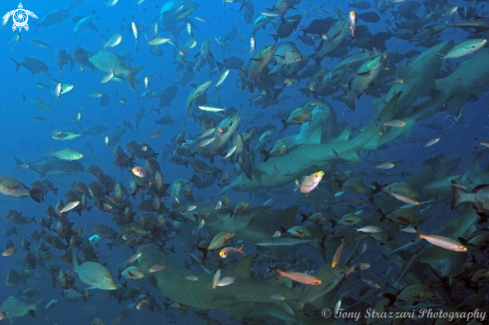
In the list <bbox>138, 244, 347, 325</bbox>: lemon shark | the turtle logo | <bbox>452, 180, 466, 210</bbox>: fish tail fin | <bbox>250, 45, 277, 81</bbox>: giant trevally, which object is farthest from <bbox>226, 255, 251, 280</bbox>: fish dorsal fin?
the turtle logo

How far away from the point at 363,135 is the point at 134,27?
21.1 ft

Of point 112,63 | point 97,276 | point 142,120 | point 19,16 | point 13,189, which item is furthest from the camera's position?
point 142,120

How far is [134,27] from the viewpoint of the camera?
7.17 m

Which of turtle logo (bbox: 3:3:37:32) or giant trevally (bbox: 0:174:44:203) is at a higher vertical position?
turtle logo (bbox: 3:3:37:32)

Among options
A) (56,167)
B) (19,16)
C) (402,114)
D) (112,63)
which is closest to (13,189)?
(112,63)

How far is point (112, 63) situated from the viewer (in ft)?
22.5

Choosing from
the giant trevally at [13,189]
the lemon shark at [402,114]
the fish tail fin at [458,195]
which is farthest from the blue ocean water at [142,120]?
the giant trevally at [13,189]

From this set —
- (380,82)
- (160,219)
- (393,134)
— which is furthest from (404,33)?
(160,219)

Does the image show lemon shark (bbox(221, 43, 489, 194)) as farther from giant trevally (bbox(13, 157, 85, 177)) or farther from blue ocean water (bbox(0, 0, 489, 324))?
giant trevally (bbox(13, 157, 85, 177))

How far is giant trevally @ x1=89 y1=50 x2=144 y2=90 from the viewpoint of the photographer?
266 inches

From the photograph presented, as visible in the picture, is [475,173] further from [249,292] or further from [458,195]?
[249,292]

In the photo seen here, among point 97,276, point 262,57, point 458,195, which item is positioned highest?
point 262,57

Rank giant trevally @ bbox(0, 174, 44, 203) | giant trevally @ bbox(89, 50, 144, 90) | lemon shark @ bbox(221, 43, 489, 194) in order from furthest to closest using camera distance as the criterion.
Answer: giant trevally @ bbox(89, 50, 144, 90)
lemon shark @ bbox(221, 43, 489, 194)
giant trevally @ bbox(0, 174, 44, 203)

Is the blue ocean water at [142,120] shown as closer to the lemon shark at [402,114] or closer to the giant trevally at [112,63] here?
the lemon shark at [402,114]
